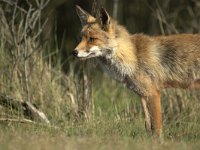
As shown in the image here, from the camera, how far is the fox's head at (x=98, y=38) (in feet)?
29.7

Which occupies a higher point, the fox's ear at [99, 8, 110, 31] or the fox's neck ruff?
the fox's ear at [99, 8, 110, 31]

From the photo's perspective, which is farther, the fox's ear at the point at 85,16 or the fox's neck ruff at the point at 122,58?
the fox's ear at the point at 85,16

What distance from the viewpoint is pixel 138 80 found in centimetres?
923

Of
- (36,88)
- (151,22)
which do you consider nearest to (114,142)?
(36,88)

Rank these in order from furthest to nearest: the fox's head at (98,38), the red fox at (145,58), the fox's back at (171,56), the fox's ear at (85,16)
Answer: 1. the fox's ear at (85,16)
2. the fox's back at (171,56)
3. the red fox at (145,58)
4. the fox's head at (98,38)

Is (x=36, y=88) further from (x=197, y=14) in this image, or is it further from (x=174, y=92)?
(x=197, y=14)

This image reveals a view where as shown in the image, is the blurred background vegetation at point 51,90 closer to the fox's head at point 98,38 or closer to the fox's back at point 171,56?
the fox's back at point 171,56

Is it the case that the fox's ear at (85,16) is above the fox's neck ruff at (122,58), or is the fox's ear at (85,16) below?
above

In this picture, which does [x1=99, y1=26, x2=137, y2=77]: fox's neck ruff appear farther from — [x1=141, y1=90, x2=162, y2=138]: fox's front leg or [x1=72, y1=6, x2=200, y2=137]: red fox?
[x1=141, y1=90, x2=162, y2=138]: fox's front leg

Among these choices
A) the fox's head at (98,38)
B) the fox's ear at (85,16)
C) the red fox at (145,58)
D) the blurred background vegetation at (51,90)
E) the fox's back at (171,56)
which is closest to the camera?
the fox's head at (98,38)

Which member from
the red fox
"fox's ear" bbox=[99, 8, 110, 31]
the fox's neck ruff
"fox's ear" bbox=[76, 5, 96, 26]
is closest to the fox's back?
the red fox

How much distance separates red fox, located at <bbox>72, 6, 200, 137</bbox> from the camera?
30.2 ft

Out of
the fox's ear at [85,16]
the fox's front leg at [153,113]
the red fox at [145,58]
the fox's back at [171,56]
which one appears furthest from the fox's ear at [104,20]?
the fox's front leg at [153,113]

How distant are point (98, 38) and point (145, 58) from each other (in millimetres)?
828
